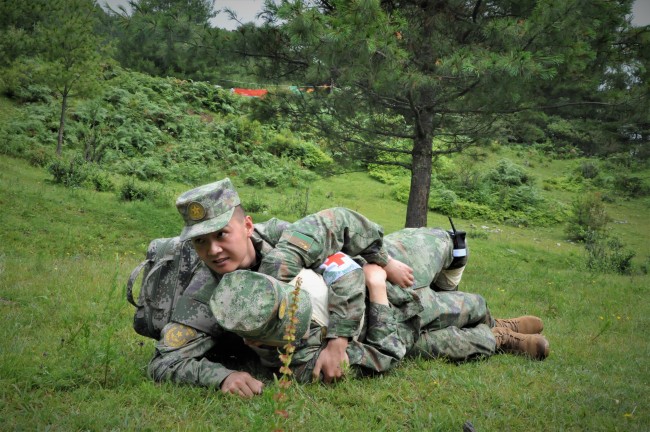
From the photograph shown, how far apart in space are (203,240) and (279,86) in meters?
7.73

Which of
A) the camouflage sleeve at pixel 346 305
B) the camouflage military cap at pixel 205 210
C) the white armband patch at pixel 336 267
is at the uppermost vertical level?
the camouflage military cap at pixel 205 210

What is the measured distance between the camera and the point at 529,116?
9836 millimetres

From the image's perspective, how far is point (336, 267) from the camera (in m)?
3.74

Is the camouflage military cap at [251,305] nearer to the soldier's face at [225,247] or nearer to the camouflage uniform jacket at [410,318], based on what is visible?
the soldier's face at [225,247]

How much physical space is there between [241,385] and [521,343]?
7.67 ft

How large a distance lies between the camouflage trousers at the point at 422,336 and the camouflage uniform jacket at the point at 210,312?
0.20 m

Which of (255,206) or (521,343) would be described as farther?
(255,206)

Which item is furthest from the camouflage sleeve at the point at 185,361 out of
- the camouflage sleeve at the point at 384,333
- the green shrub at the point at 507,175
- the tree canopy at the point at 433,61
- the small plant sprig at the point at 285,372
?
the green shrub at the point at 507,175

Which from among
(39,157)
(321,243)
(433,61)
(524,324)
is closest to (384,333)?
(321,243)

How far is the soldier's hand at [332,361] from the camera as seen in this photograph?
3.55 meters

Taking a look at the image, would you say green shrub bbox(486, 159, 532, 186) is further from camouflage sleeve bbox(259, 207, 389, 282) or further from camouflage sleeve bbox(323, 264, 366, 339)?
camouflage sleeve bbox(323, 264, 366, 339)

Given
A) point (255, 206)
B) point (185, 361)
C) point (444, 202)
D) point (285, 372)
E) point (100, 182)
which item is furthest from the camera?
point (444, 202)

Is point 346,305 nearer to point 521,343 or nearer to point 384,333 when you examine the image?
point 384,333

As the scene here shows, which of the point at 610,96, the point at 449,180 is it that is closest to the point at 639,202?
the point at 449,180
